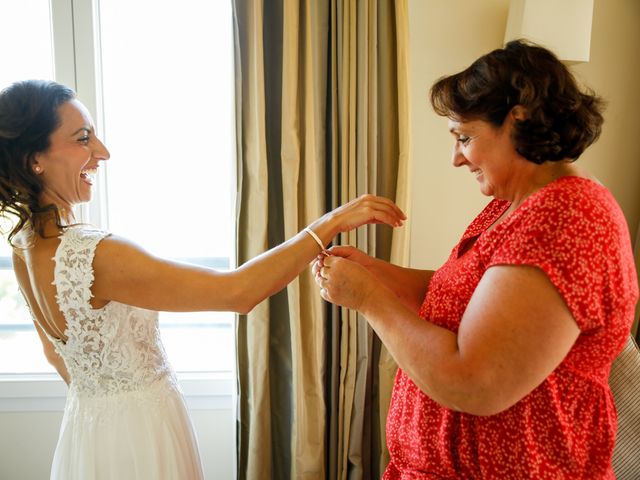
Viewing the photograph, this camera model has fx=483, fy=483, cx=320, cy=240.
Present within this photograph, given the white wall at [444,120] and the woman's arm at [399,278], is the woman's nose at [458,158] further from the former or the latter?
the white wall at [444,120]

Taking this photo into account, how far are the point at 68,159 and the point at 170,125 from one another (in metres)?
0.96

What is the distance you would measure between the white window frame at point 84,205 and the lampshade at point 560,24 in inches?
63.9

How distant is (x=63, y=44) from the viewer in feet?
6.29

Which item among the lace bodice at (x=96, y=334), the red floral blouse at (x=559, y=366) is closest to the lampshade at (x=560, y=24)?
the red floral blouse at (x=559, y=366)

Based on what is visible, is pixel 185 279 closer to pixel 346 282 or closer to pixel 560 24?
pixel 346 282

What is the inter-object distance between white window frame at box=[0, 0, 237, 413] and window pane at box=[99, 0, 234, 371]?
6 centimetres

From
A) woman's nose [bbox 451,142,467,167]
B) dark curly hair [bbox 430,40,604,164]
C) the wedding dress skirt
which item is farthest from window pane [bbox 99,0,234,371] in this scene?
dark curly hair [bbox 430,40,604,164]

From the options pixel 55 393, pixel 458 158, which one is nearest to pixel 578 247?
pixel 458 158

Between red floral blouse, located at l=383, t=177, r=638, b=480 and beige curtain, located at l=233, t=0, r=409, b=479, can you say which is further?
beige curtain, located at l=233, t=0, r=409, b=479

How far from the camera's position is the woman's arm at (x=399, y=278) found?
1.30 m

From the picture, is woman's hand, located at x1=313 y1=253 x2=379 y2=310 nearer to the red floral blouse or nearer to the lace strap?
the red floral blouse

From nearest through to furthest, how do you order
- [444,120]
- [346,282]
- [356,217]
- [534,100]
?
1. [534,100]
2. [346,282]
3. [356,217]
4. [444,120]

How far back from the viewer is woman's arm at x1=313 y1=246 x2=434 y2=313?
130cm

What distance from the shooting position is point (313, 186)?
1.69m
